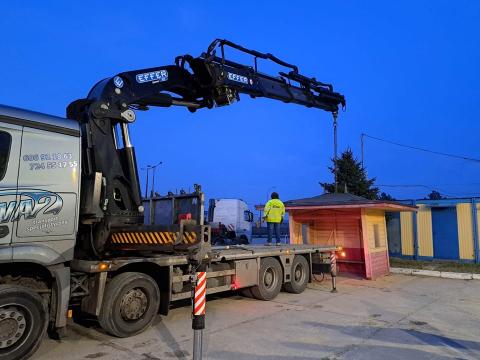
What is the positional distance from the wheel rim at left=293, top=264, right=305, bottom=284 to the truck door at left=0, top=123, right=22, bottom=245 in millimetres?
7530

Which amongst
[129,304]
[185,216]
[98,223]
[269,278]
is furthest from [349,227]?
[98,223]

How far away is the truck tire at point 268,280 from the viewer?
990cm

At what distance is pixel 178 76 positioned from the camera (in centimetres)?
887

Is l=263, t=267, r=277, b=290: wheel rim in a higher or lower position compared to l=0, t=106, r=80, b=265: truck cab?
lower

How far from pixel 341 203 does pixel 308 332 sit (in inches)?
285

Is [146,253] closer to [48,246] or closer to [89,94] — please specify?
[48,246]

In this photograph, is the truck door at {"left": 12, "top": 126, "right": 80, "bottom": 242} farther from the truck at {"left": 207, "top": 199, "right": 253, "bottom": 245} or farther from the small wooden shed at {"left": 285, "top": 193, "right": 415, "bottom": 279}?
the truck at {"left": 207, "top": 199, "right": 253, "bottom": 245}

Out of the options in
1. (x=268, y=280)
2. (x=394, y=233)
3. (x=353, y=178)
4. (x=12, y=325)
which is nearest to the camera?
(x=12, y=325)

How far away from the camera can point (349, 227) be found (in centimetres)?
1523

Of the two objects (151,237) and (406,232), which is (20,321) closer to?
(151,237)

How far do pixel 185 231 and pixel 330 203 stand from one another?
8.41m

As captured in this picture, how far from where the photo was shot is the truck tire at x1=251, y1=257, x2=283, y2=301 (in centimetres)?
990

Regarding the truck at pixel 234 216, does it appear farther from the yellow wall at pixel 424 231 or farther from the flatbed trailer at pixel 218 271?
the flatbed trailer at pixel 218 271

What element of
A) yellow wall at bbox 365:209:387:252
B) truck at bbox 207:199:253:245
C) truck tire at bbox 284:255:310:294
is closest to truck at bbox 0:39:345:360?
truck tire at bbox 284:255:310:294
